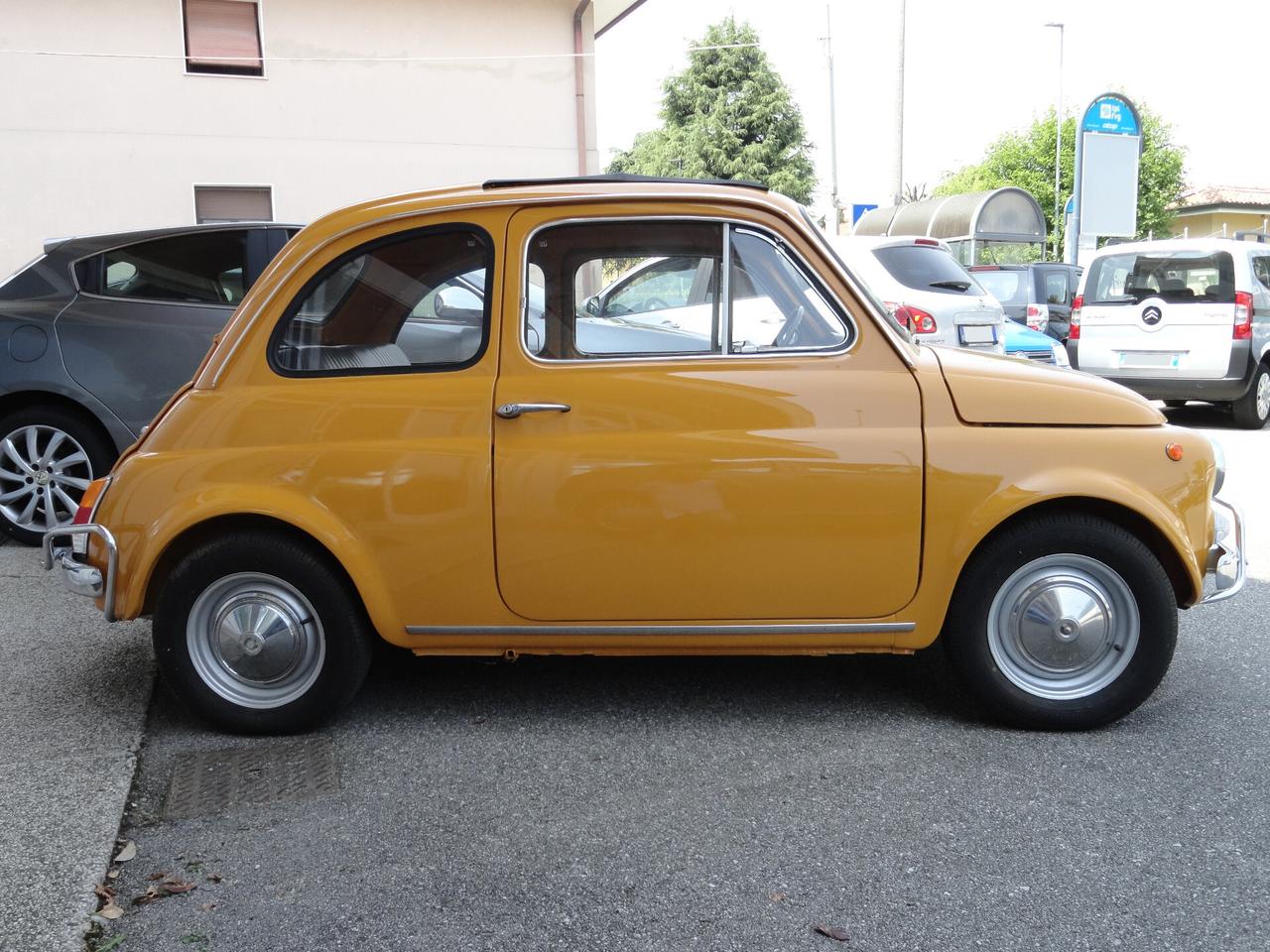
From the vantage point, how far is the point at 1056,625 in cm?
407

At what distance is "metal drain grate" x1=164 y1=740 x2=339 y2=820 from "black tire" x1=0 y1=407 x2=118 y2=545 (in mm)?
3742

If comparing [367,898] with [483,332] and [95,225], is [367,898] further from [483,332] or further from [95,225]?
[95,225]

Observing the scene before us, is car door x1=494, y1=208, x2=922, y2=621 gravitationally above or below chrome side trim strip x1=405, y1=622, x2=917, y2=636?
above

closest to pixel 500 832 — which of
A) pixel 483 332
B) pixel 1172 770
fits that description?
pixel 483 332

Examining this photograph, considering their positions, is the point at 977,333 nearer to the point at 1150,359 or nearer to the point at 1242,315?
the point at 1150,359

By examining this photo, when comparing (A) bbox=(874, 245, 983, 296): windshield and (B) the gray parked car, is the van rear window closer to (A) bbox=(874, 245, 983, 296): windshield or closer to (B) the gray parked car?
(A) bbox=(874, 245, 983, 296): windshield

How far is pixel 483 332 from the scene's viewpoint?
13.5 ft

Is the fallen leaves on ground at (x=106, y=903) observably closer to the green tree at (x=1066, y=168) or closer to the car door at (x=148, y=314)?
the car door at (x=148, y=314)

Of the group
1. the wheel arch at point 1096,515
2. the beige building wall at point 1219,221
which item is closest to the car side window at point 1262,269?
the wheel arch at point 1096,515

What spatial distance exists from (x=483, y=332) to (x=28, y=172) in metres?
13.8

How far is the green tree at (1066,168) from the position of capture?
63469 mm

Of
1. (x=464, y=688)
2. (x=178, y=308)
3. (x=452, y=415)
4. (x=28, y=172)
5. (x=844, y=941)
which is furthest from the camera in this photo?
(x=28, y=172)

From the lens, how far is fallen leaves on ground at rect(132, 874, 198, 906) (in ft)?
10.2

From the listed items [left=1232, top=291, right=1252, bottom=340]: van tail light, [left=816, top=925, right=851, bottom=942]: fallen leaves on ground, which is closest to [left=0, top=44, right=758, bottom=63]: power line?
[left=1232, top=291, right=1252, bottom=340]: van tail light
